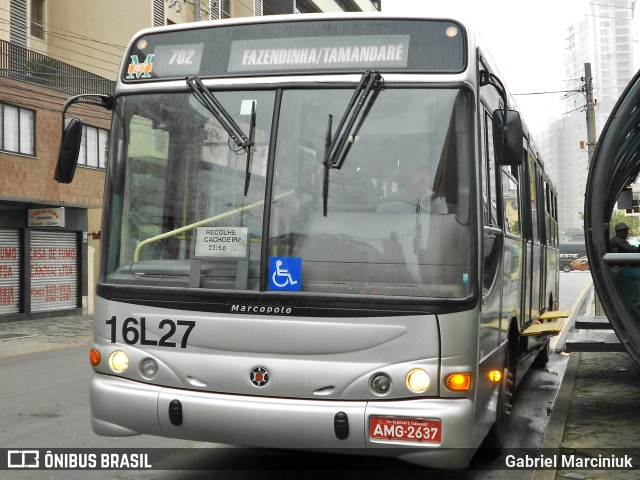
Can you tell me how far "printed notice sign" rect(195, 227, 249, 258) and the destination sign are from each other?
1.06 m

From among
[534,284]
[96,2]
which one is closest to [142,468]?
[534,284]

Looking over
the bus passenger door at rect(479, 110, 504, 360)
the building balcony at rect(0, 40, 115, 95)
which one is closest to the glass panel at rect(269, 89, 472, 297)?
the bus passenger door at rect(479, 110, 504, 360)

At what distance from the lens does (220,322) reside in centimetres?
468

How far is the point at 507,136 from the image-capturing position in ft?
16.5

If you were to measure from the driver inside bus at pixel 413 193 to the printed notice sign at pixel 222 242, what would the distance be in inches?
34.4

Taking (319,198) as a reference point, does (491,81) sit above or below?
above

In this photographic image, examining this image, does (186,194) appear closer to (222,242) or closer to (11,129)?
(222,242)

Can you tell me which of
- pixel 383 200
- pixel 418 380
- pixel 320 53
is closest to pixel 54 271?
pixel 320 53

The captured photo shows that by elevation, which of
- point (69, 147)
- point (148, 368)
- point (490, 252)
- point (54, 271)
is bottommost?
point (54, 271)

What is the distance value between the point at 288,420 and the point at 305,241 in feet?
3.54

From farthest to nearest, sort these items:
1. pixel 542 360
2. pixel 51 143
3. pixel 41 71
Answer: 1. pixel 41 71
2. pixel 51 143
3. pixel 542 360

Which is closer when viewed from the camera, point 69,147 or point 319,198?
point 319,198

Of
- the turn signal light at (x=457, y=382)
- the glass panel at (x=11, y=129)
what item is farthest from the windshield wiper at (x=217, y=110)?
the glass panel at (x=11, y=129)

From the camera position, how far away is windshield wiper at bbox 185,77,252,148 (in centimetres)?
485
